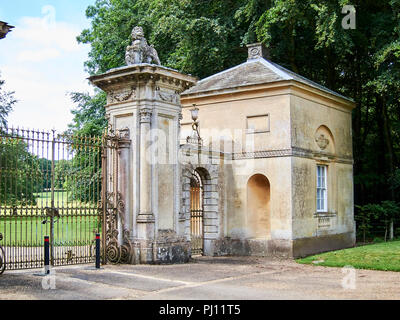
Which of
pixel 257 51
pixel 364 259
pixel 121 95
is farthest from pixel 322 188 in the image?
pixel 121 95

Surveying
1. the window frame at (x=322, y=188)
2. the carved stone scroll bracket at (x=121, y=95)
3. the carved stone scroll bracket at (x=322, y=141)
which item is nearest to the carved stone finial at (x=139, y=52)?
the carved stone scroll bracket at (x=121, y=95)

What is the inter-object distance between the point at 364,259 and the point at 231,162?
549 cm

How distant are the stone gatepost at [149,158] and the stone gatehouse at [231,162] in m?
0.03

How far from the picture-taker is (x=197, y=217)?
17.6 m

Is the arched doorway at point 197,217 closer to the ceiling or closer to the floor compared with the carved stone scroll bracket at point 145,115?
closer to the floor

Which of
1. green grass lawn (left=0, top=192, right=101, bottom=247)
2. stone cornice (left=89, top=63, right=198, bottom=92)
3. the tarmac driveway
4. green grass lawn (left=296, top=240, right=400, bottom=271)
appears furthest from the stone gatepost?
green grass lawn (left=296, top=240, right=400, bottom=271)

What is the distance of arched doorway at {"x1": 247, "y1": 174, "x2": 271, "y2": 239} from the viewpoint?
711 inches

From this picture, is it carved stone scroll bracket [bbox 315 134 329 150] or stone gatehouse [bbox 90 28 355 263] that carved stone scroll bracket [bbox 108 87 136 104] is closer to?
stone gatehouse [bbox 90 28 355 263]

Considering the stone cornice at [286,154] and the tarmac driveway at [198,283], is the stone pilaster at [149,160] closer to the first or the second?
the tarmac driveway at [198,283]

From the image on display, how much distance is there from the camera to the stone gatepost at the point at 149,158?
46.1 feet

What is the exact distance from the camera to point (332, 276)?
1259 centimetres

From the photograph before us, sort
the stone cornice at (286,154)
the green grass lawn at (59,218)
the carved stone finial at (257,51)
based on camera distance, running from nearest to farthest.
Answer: the green grass lawn at (59,218), the stone cornice at (286,154), the carved stone finial at (257,51)

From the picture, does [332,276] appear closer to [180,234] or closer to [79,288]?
[180,234]

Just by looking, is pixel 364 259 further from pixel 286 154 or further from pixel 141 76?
pixel 141 76
